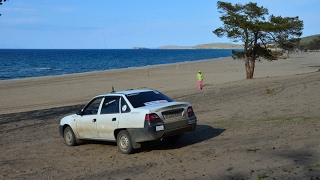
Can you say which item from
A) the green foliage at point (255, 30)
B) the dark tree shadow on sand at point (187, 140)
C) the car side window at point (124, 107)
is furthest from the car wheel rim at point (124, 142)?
the green foliage at point (255, 30)

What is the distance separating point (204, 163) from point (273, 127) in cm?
383

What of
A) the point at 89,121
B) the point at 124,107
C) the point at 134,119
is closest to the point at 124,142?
Result: the point at 134,119

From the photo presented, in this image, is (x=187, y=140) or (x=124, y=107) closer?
(x=124, y=107)

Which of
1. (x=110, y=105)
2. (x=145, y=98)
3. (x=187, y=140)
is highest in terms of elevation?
(x=145, y=98)

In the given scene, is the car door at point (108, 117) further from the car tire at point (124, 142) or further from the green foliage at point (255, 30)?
the green foliage at point (255, 30)

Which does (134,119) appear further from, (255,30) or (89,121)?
(255,30)

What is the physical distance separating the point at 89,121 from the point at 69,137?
1041 millimetres

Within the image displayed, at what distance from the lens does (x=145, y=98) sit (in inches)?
378

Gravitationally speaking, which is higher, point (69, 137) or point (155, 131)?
point (155, 131)

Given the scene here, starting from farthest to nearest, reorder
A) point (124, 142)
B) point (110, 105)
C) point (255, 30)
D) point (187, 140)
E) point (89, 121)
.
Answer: point (255, 30), point (187, 140), point (89, 121), point (110, 105), point (124, 142)

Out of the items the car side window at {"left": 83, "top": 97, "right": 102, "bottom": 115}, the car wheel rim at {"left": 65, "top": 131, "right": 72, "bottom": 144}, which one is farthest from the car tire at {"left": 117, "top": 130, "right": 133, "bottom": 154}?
the car wheel rim at {"left": 65, "top": 131, "right": 72, "bottom": 144}

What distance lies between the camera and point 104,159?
901 cm

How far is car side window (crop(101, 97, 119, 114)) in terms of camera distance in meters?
9.61

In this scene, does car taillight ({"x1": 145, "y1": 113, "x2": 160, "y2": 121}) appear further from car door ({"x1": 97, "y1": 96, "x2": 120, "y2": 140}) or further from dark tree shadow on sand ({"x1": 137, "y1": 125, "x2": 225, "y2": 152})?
dark tree shadow on sand ({"x1": 137, "y1": 125, "x2": 225, "y2": 152})
